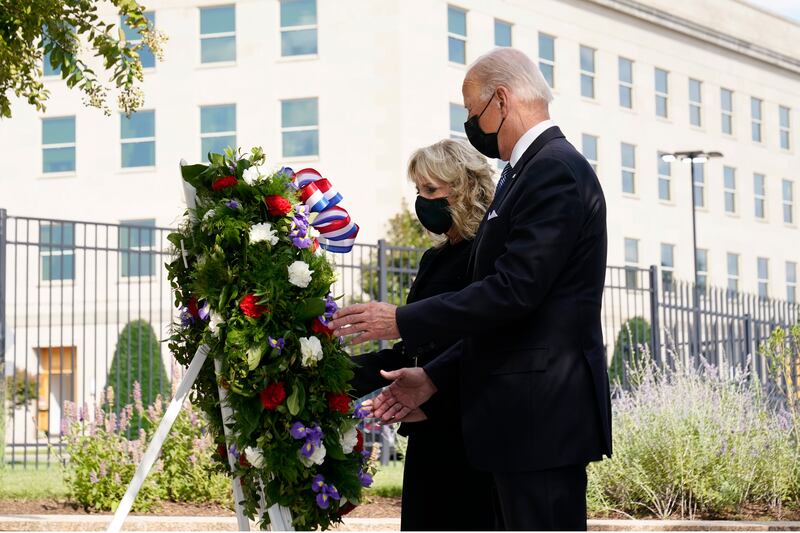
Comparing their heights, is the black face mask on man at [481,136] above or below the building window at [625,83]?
below

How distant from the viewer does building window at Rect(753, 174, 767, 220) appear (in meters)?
42.0

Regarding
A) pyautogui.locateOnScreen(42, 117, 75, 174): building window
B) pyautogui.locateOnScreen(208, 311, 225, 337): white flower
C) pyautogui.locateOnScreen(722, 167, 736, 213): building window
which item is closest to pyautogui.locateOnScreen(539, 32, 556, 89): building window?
pyautogui.locateOnScreen(722, 167, 736, 213): building window

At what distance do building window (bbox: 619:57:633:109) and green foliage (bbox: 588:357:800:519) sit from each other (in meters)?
27.5

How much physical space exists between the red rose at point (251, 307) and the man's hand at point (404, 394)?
2.15 feet

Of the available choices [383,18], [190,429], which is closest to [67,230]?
[383,18]

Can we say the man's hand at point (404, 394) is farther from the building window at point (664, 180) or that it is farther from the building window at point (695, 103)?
the building window at point (695, 103)

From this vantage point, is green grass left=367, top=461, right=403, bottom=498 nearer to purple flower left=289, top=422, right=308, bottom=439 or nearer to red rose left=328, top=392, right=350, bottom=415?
red rose left=328, top=392, right=350, bottom=415

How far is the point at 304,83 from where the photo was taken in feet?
100

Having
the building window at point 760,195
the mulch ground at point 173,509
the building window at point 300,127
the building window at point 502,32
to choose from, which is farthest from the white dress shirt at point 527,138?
the building window at point 760,195

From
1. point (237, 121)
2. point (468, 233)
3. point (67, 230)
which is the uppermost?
point (237, 121)

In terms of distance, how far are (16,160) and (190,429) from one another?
24.9 metres

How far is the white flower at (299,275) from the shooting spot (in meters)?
3.92

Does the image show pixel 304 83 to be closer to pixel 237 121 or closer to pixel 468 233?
pixel 237 121

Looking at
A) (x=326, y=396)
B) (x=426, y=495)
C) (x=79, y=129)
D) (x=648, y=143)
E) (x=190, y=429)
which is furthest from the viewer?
(x=648, y=143)
